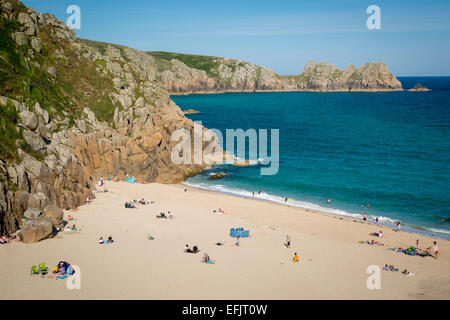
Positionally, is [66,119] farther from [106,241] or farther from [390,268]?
[390,268]

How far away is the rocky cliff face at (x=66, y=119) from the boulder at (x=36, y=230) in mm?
1641

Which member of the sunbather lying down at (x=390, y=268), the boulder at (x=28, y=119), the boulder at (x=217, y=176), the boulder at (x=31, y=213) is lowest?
the sunbather lying down at (x=390, y=268)

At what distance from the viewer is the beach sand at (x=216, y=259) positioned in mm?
20109

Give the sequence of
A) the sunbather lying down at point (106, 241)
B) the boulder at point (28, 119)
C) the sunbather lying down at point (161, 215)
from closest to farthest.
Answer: the sunbather lying down at point (106, 241), the boulder at point (28, 119), the sunbather lying down at point (161, 215)

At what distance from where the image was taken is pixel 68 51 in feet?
178

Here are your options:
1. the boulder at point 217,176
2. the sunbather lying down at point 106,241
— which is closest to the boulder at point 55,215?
the sunbather lying down at point 106,241

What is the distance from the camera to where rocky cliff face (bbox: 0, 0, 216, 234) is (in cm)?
2972

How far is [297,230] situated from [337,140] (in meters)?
50.1

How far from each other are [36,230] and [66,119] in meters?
21.2

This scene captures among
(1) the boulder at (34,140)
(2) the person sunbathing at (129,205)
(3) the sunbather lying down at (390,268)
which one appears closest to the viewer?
(3) the sunbather lying down at (390,268)

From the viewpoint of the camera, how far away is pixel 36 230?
81.3 ft

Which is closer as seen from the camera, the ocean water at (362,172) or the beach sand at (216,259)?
the beach sand at (216,259)

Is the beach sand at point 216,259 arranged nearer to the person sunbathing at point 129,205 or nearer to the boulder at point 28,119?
the person sunbathing at point 129,205

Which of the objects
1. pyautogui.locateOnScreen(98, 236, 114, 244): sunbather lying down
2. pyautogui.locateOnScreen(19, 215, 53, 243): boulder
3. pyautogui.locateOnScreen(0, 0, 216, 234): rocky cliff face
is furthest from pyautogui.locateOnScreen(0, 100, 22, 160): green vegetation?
pyautogui.locateOnScreen(98, 236, 114, 244): sunbather lying down
